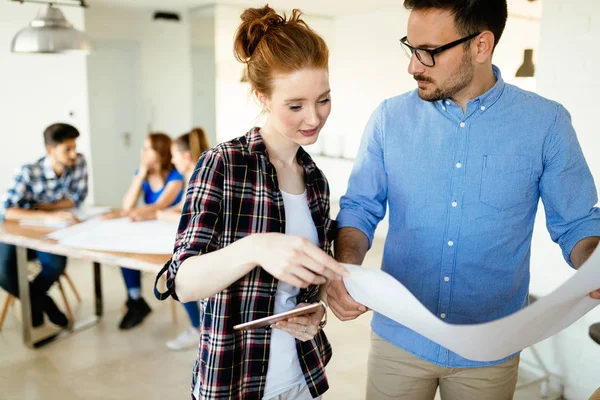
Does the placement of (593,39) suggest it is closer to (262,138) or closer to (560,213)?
(560,213)

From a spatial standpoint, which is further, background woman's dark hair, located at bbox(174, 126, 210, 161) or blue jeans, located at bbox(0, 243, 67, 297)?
background woman's dark hair, located at bbox(174, 126, 210, 161)

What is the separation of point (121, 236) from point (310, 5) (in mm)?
4237

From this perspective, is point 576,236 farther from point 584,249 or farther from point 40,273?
point 40,273

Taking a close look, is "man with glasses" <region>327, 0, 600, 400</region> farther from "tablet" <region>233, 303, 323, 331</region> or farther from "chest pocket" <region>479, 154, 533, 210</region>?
"tablet" <region>233, 303, 323, 331</region>

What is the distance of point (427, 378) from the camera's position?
151 cm

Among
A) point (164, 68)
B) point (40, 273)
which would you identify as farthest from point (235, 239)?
point (164, 68)

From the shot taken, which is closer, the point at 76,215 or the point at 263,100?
the point at 263,100

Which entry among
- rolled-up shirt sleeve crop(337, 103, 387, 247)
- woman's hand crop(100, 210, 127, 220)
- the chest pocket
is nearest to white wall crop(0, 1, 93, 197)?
woman's hand crop(100, 210, 127, 220)

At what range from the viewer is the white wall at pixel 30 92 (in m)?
5.41

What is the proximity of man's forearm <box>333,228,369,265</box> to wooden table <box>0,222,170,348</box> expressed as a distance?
4.30 feet

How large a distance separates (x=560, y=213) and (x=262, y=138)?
30.3 inches

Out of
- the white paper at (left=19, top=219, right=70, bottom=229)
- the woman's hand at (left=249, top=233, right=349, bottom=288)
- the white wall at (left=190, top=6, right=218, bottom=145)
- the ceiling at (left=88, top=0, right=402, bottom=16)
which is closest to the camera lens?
the woman's hand at (left=249, top=233, right=349, bottom=288)

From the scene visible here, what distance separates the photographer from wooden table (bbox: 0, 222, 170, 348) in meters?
2.65

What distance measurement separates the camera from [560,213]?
A: 1414 mm
